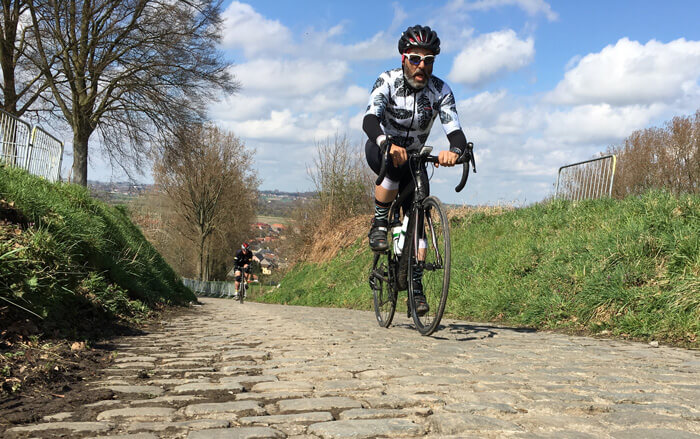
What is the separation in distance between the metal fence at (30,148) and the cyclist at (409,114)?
608cm

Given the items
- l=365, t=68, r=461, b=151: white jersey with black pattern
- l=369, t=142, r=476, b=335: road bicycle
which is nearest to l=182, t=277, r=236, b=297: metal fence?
l=369, t=142, r=476, b=335: road bicycle

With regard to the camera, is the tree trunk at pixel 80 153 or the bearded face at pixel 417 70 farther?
the tree trunk at pixel 80 153

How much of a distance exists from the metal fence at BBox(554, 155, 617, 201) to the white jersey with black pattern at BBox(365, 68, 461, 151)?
7.52 meters

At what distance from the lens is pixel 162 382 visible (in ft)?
11.4

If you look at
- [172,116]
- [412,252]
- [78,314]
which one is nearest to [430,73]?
[412,252]

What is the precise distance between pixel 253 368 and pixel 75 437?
1.59 metres

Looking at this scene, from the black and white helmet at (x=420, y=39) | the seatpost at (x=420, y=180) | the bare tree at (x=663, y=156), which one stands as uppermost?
the bare tree at (x=663, y=156)

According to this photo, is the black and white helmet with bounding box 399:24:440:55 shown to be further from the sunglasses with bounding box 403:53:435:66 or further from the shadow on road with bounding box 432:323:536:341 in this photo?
the shadow on road with bounding box 432:323:536:341

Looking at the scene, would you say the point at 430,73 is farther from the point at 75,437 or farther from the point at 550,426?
the point at 75,437

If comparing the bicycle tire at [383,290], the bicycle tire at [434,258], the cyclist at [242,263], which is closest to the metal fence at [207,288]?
the cyclist at [242,263]

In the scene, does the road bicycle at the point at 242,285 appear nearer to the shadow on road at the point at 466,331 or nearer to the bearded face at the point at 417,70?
the shadow on road at the point at 466,331

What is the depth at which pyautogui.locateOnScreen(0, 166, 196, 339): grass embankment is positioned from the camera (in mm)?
4395

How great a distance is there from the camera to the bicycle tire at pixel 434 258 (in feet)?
16.1

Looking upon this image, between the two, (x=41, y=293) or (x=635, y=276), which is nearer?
(x=41, y=293)
